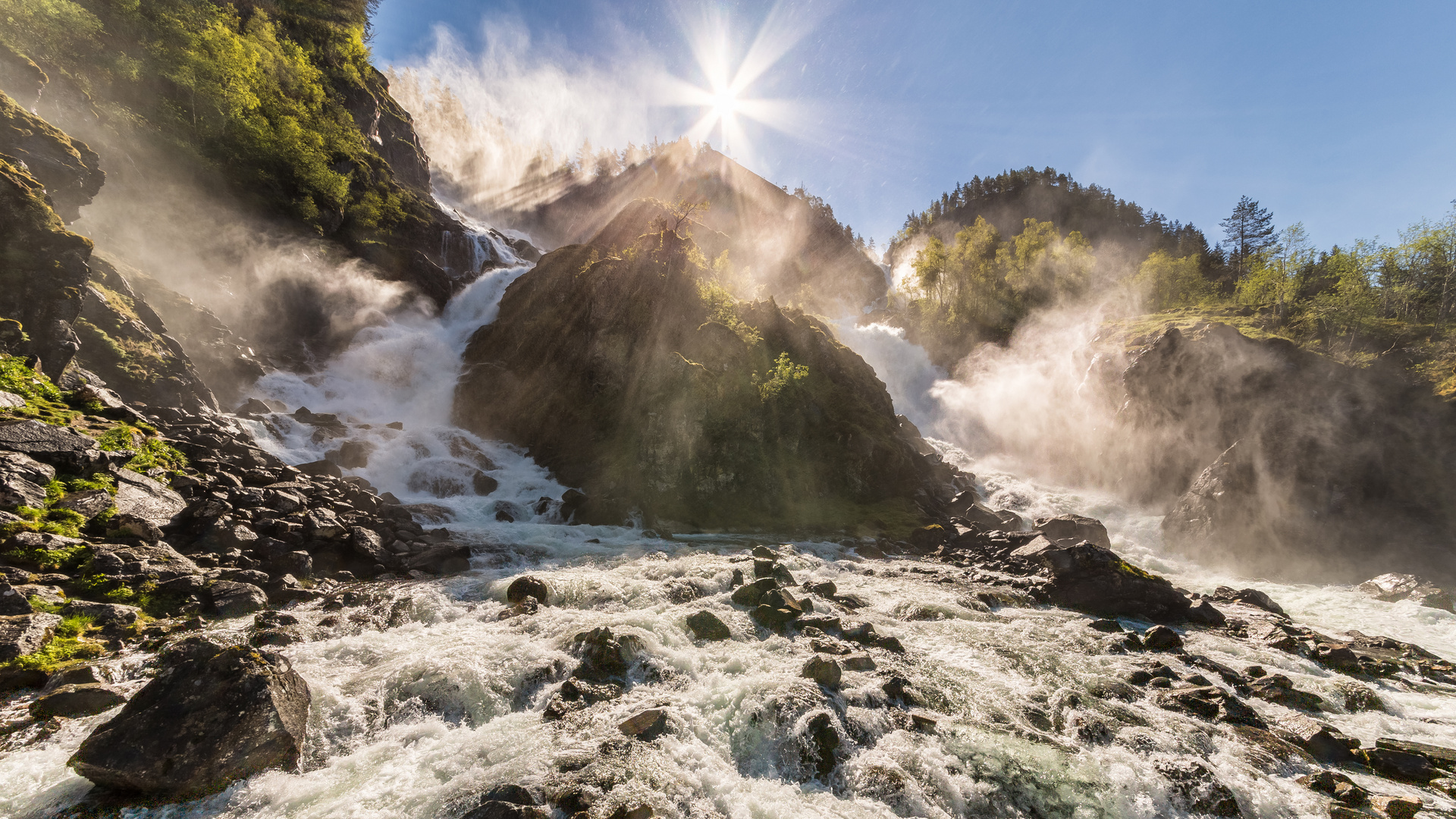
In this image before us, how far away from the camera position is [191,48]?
3941cm

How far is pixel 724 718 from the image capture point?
995 cm

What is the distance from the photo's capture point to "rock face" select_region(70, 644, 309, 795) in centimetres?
650

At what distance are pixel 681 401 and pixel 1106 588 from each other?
2869 centimetres

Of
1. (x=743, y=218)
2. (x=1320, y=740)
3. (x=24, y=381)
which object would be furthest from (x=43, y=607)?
(x=743, y=218)

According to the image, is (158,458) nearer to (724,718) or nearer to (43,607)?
(43,607)

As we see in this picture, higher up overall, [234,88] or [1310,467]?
[234,88]

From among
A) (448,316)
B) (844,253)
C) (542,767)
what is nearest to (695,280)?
(448,316)

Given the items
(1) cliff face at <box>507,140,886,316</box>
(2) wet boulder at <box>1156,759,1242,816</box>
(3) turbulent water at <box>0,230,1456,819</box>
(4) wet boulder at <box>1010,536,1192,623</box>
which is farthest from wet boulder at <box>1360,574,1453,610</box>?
(1) cliff face at <box>507,140,886,316</box>

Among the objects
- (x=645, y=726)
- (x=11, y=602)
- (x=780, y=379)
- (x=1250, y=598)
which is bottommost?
(x=1250, y=598)

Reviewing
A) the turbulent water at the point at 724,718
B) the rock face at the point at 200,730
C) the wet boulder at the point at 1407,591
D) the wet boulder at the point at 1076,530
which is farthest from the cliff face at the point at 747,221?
the rock face at the point at 200,730

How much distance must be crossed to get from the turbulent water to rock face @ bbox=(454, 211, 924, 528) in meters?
17.6

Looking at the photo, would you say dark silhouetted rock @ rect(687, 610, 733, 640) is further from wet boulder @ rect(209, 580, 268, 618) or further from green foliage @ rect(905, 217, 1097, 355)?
green foliage @ rect(905, 217, 1097, 355)

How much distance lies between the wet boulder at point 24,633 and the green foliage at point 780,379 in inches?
1499

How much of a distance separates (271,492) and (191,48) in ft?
152
